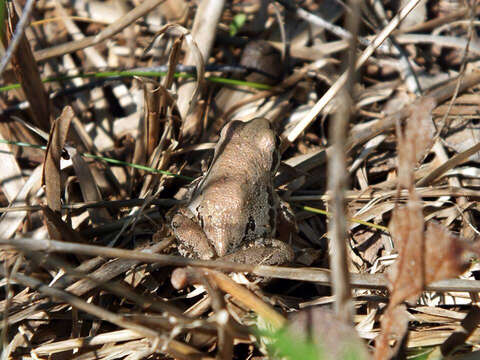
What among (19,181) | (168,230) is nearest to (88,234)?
(168,230)

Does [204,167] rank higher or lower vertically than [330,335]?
higher

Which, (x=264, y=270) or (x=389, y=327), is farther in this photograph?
(x=264, y=270)

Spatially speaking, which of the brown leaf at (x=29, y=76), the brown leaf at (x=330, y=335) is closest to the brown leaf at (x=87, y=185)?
the brown leaf at (x=29, y=76)

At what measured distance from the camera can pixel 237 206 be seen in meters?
2.71

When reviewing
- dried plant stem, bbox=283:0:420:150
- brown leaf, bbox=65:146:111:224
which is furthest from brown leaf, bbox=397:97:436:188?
brown leaf, bbox=65:146:111:224

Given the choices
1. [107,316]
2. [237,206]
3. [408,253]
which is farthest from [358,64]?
[107,316]

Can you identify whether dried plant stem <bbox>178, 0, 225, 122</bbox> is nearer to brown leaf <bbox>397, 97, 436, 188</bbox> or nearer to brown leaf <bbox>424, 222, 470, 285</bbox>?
brown leaf <bbox>397, 97, 436, 188</bbox>

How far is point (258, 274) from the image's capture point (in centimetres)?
217

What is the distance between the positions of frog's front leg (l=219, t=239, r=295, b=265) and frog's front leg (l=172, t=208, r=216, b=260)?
108 millimetres

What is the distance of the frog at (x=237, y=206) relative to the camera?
8.65 ft

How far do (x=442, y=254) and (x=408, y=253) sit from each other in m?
0.13

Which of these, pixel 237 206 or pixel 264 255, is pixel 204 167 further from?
pixel 264 255

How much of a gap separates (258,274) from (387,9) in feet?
10.1

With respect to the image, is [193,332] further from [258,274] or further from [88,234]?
[88,234]
